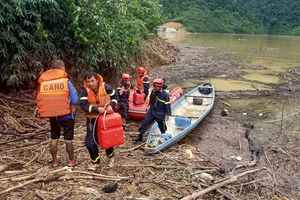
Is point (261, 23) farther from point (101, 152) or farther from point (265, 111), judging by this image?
point (101, 152)

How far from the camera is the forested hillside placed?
75250mm

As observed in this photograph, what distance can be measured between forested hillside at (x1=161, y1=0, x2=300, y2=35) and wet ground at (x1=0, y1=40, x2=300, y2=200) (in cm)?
6761

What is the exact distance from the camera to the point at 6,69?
6.87 meters

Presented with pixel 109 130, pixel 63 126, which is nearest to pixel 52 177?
pixel 63 126

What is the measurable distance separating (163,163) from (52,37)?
454cm

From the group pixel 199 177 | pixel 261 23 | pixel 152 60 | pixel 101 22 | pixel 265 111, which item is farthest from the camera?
pixel 261 23

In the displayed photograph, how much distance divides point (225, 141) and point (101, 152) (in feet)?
10.9

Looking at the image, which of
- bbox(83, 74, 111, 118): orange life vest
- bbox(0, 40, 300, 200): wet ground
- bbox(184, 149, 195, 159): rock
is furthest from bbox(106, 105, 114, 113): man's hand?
bbox(184, 149, 195, 159): rock

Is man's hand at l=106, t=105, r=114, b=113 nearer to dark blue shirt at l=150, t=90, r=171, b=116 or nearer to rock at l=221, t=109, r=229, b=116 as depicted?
dark blue shirt at l=150, t=90, r=171, b=116

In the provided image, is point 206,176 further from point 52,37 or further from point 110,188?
point 52,37

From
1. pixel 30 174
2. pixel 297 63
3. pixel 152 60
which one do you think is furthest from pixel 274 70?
pixel 30 174

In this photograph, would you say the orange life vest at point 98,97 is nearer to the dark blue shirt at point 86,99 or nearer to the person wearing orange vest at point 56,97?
the dark blue shirt at point 86,99

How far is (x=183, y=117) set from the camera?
7957mm

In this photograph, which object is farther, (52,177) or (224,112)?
(224,112)
